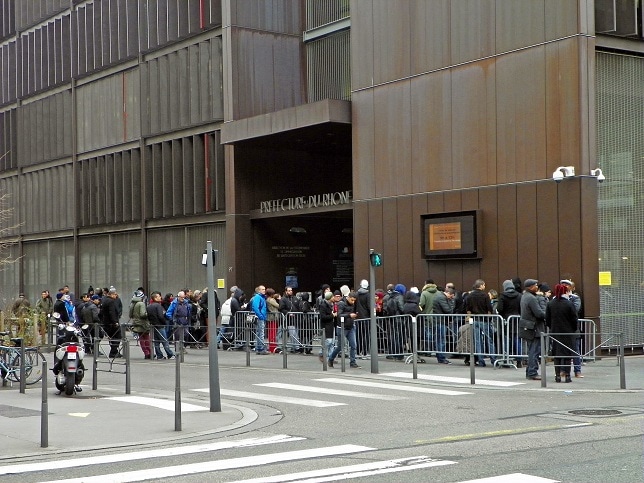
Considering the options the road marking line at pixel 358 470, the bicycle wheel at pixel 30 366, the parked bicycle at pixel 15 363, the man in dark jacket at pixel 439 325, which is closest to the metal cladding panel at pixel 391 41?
the man in dark jacket at pixel 439 325

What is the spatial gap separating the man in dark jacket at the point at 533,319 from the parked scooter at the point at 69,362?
828 cm

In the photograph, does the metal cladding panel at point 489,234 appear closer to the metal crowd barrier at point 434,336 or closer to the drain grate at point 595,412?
the metal crowd barrier at point 434,336

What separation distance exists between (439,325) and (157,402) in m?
8.03

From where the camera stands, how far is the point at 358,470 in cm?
951

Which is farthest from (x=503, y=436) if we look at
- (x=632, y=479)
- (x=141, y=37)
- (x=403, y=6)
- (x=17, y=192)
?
(x=17, y=192)

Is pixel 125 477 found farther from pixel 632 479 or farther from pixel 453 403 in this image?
pixel 453 403

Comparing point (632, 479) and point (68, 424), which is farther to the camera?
point (68, 424)

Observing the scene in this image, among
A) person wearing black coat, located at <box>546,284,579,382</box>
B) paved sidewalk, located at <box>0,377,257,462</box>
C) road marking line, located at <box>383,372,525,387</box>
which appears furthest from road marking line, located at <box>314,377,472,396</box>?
paved sidewalk, located at <box>0,377,257,462</box>

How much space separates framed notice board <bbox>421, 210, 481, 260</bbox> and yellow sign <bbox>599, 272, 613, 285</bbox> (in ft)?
11.9

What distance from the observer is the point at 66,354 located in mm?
17109

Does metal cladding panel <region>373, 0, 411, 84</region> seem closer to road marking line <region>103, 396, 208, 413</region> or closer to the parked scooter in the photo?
the parked scooter

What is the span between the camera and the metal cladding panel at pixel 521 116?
24641 millimetres

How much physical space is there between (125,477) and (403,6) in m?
21.9

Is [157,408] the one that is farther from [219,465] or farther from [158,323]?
[158,323]
